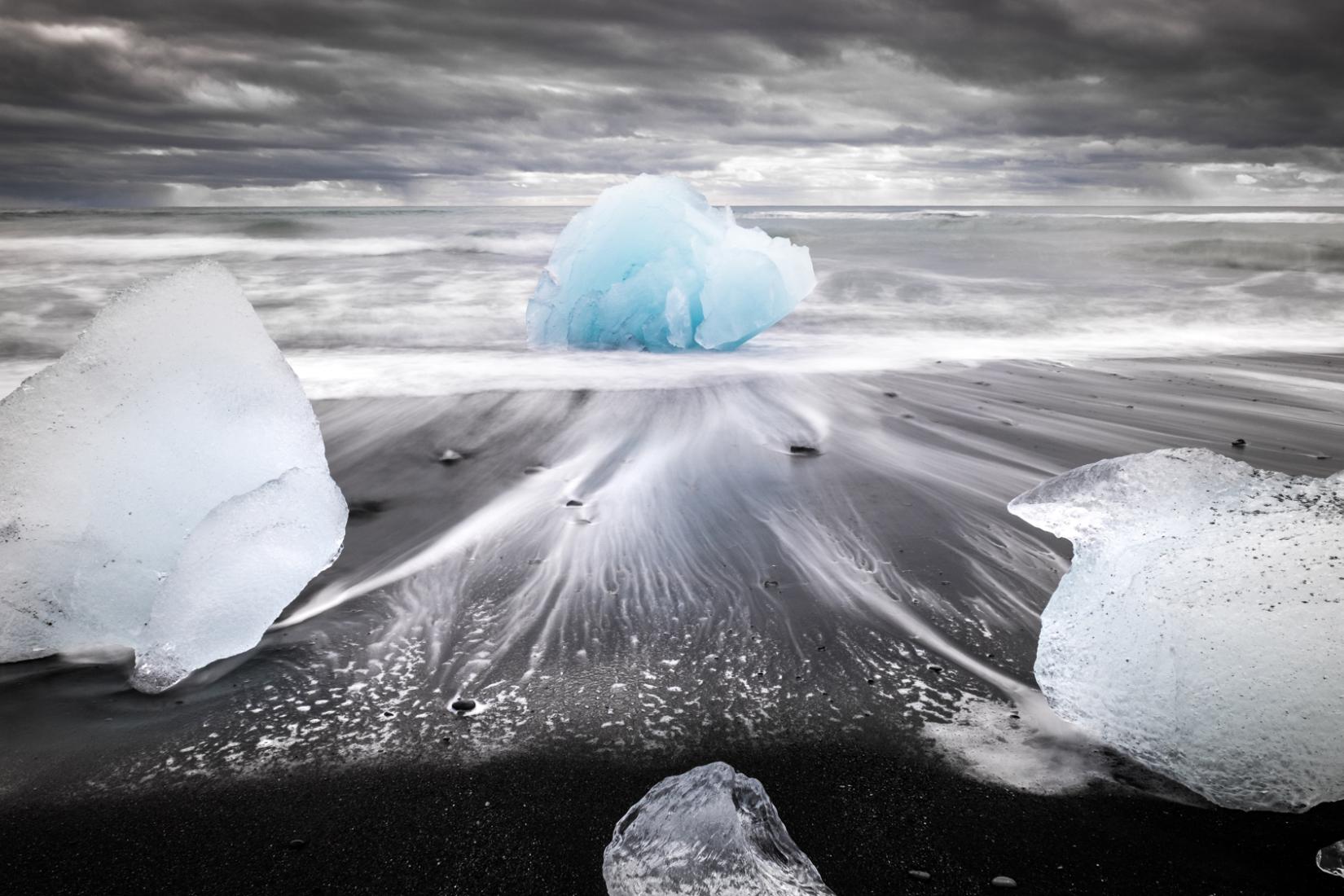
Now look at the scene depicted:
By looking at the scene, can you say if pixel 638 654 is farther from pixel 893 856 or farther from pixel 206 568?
pixel 206 568

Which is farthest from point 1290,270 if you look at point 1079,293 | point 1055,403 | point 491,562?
point 491,562

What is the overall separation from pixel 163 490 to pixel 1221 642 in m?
2.73

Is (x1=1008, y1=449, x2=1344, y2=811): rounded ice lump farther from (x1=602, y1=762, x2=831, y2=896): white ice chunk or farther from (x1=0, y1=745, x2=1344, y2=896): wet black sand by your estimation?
(x1=602, y1=762, x2=831, y2=896): white ice chunk

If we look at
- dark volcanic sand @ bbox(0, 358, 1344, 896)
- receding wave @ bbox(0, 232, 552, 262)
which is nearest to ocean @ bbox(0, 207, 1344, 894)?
dark volcanic sand @ bbox(0, 358, 1344, 896)

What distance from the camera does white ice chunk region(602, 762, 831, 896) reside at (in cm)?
136

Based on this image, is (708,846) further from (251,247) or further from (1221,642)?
(251,247)

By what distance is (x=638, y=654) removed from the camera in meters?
2.21

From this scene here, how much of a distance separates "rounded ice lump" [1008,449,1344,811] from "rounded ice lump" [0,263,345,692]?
208 cm

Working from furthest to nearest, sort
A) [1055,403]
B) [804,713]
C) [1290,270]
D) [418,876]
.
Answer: [1290,270]
[1055,403]
[804,713]
[418,876]

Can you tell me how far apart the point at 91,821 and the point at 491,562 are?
4.37 ft

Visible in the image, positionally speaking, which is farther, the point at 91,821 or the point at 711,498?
the point at 711,498

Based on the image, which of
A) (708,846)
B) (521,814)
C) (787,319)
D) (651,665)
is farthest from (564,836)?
(787,319)

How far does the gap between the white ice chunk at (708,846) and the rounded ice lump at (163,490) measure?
1.29 m

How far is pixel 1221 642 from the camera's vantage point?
1.70m
